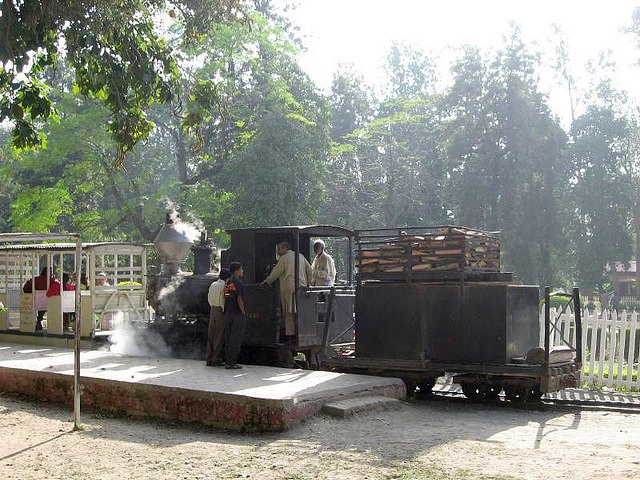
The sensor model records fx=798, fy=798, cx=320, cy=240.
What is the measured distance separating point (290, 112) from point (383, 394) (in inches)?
850

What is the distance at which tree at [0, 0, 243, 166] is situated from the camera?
389 inches

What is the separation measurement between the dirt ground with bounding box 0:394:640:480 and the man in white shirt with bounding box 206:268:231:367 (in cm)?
233

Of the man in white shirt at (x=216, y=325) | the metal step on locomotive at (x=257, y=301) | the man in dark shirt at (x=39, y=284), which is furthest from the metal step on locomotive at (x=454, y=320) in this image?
the man in dark shirt at (x=39, y=284)

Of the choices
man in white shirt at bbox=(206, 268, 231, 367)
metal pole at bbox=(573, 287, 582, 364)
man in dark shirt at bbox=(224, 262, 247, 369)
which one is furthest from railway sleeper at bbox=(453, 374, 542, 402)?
man in white shirt at bbox=(206, 268, 231, 367)

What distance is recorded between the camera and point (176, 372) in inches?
428

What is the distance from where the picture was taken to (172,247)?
48.6 ft

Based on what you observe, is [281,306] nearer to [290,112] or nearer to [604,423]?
[604,423]

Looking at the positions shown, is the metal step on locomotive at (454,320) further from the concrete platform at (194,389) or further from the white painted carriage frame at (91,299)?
the white painted carriage frame at (91,299)

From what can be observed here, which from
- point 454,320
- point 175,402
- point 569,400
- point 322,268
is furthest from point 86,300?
point 569,400

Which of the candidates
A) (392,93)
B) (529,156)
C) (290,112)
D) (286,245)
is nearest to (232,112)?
(290,112)

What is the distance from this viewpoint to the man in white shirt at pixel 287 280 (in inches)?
486

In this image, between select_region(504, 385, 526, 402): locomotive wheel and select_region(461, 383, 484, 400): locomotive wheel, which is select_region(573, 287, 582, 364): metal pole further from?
select_region(461, 383, 484, 400): locomotive wheel

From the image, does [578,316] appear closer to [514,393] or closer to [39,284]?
[514,393]

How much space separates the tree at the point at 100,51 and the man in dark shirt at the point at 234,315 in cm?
224
